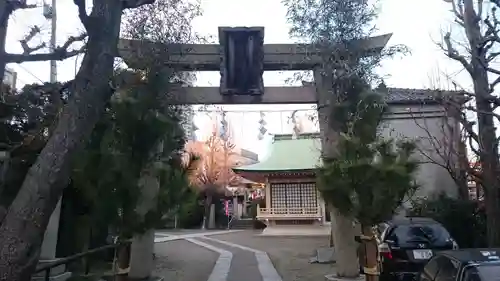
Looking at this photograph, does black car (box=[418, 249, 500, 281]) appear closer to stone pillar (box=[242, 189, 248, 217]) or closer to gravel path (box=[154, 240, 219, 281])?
gravel path (box=[154, 240, 219, 281])

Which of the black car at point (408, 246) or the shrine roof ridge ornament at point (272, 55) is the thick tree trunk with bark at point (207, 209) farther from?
the black car at point (408, 246)

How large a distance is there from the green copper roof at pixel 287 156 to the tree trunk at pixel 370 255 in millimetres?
16273

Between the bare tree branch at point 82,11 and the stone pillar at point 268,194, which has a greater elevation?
the bare tree branch at point 82,11

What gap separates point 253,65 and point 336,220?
3593mm

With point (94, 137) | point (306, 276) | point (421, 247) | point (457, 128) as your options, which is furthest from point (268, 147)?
point (94, 137)

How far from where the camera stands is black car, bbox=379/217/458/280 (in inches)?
315

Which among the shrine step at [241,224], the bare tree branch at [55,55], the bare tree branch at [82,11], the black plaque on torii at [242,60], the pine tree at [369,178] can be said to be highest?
the black plaque on torii at [242,60]

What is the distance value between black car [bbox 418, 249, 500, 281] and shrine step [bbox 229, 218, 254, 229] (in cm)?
2904

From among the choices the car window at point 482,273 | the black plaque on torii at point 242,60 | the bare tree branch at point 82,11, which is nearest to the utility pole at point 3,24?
the bare tree branch at point 82,11

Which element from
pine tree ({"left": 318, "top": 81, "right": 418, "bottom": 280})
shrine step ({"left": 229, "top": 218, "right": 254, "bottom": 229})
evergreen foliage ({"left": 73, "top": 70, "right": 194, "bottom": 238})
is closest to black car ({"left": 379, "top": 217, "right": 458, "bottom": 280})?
pine tree ({"left": 318, "top": 81, "right": 418, "bottom": 280})

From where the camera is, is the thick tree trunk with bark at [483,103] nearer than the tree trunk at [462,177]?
Yes

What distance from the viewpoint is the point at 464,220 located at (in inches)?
513

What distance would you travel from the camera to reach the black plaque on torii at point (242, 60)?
32.8 feet

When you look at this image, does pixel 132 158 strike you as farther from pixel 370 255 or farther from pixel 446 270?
pixel 446 270
